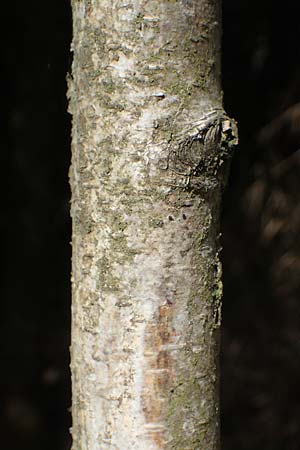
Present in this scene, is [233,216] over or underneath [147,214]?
over

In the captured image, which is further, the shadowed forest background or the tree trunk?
the shadowed forest background

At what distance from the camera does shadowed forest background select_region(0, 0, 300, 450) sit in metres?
2.10

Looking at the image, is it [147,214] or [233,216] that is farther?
[233,216]

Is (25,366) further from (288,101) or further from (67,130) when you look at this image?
(288,101)

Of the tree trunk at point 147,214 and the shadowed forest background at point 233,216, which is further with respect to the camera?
the shadowed forest background at point 233,216

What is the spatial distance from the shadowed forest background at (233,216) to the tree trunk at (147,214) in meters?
1.57

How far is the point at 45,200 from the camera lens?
216 centimetres

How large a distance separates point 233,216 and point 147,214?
163 centimetres

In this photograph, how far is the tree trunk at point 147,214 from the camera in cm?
52

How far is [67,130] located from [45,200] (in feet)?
0.76

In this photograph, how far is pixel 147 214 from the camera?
0.53 metres

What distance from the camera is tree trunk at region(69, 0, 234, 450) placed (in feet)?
1.70

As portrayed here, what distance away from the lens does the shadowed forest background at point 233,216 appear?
2098 millimetres

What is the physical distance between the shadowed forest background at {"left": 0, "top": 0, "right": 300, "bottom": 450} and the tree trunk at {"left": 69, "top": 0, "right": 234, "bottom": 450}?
1.57 meters
